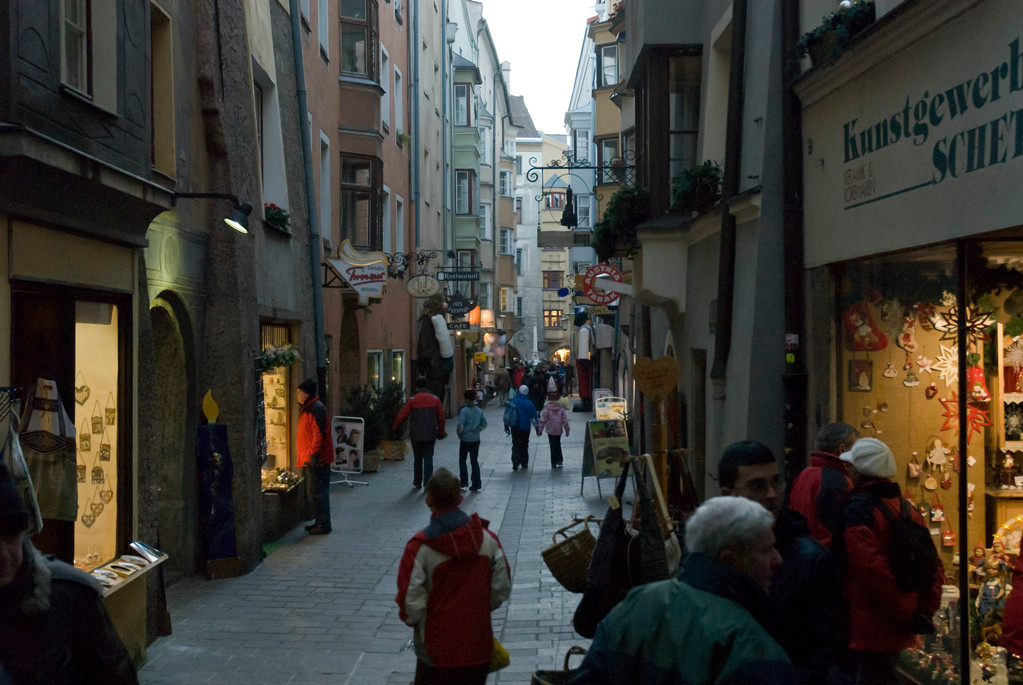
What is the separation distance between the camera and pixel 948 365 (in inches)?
275

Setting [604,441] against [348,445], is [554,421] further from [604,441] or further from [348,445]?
[348,445]

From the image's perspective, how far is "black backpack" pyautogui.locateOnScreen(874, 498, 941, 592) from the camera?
5328 mm

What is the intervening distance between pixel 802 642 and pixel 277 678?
5170mm

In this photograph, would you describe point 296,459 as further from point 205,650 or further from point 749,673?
point 749,673

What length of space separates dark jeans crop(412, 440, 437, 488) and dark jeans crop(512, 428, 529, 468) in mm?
3287

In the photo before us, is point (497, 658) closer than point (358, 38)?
Yes

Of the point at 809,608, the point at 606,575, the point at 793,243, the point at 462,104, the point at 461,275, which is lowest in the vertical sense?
the point at 606,575

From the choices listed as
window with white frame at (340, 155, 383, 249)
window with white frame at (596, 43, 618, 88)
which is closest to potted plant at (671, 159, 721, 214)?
window with white frame at (340, 155, 383, 249)

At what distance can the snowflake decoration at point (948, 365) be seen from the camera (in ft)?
22.5

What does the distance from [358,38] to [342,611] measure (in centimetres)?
1522

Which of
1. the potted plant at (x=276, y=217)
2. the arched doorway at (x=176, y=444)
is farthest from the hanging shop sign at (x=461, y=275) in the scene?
the arched doorway at (x=176, y=444)

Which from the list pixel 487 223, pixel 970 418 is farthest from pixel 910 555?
pixel 487 223

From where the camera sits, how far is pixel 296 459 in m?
15.5

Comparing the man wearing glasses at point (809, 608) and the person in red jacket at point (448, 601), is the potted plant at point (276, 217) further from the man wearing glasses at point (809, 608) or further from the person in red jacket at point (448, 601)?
the man wearing glasses at point (809, 608)
